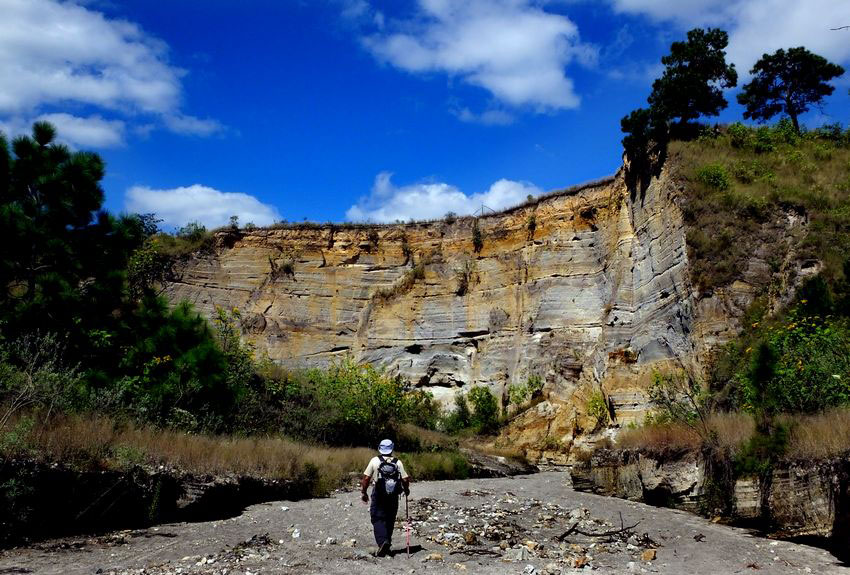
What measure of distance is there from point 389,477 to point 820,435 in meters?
7.31

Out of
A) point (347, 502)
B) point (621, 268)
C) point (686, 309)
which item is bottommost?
point (347, 502)

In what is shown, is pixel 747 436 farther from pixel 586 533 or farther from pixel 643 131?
pixel 643 131

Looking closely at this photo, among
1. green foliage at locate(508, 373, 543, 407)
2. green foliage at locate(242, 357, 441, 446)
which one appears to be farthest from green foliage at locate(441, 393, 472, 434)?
green foliage at locate(242, 357, 441, 446)

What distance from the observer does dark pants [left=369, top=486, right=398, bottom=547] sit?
9.69m

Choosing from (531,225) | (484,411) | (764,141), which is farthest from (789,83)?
(484,411)

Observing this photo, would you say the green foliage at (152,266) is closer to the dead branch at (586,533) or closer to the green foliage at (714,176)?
the green foliage at (714,176)

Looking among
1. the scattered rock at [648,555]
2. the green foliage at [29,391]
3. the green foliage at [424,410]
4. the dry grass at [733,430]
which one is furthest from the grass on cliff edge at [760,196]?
the green foliage at [29,391]

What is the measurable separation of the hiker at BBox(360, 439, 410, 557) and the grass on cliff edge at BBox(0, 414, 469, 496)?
5.06 metres

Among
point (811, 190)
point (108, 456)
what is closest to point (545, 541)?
point (108, 456)

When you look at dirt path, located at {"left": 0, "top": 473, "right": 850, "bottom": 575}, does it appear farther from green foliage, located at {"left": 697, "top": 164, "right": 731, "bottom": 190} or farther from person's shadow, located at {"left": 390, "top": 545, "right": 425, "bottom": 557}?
green foliage, located at {"left": 697, "top": 164, "right": 731, "bottom": 190}

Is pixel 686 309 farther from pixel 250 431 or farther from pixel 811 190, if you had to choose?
pixel 250 431

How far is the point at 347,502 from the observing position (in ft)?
54.9

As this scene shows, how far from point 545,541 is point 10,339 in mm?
13680

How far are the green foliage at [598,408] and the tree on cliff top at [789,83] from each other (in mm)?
19575
